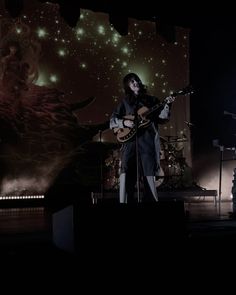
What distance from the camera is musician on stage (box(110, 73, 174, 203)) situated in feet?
14.8

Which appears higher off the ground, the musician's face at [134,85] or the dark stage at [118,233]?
the musician's face at [134,85]

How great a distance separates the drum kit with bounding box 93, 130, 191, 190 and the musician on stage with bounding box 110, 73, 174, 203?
175 inches

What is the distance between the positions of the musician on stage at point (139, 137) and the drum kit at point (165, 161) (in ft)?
14.5

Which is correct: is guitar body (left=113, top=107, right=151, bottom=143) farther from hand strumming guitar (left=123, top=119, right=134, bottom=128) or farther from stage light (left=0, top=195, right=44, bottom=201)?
stage light (left=0, top=195, right=44, bottom=201)

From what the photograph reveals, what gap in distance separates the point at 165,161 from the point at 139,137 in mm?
5421

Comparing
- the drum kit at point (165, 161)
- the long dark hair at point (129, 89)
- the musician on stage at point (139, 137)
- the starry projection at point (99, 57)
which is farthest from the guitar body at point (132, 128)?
the drum kit at point (165, 161)

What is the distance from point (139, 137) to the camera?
4.61 metres

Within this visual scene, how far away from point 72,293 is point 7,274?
19.4 inches

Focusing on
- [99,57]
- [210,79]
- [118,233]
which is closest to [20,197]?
[99,57]

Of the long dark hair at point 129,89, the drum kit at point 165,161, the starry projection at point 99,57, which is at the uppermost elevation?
the starry projection at point 99,57

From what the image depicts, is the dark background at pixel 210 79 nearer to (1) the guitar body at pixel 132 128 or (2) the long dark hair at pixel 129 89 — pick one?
(2) the long dark hair at pixel 129 89

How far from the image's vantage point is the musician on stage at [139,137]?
451 cm

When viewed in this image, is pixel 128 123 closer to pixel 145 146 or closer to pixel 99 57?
pixel 145 146

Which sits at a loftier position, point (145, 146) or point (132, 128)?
point (132, 128)
